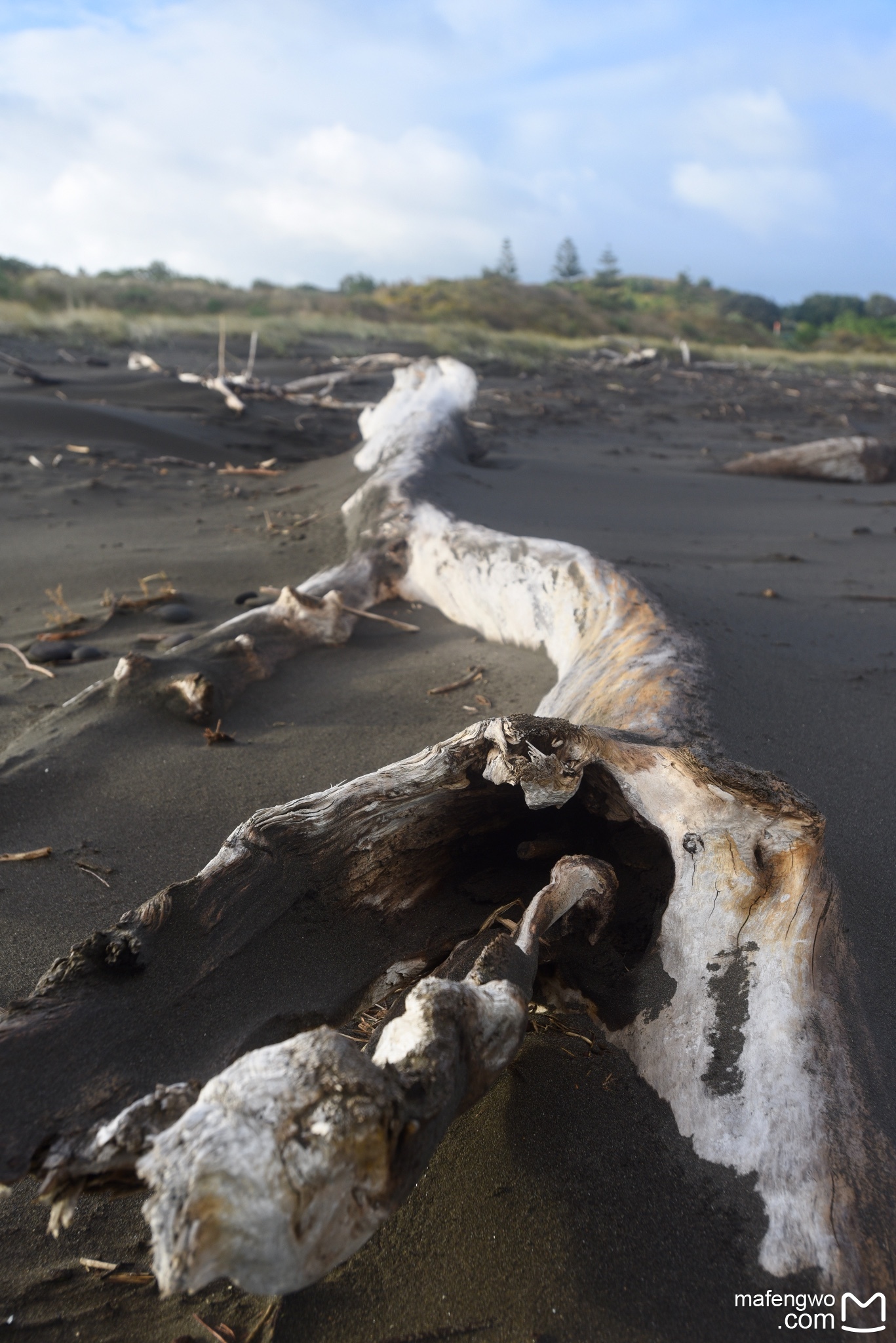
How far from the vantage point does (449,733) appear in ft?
8.82

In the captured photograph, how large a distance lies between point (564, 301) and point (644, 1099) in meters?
31.2

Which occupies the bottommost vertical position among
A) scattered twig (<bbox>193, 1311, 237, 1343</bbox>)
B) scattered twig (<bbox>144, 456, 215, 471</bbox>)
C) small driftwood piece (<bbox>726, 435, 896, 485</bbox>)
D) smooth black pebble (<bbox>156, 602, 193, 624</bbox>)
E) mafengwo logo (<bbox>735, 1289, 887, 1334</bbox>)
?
scattered twig (<bbox>193, 1311, 237, 1343</bbox>)

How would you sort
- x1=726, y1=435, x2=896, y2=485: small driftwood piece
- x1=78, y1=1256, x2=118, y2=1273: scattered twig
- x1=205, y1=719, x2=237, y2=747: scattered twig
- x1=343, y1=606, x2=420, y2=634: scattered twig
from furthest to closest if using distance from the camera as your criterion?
x1=726, y1=435, x2=896, y2=485: small driftwood piece
x1=343, y1=606, x2=420, y2=634: scattered twig
x1=205, y1=719, x2=237, y2=747: scattered twig
x1=78, y1=1256, x2=118, y2=1273: scattered twig

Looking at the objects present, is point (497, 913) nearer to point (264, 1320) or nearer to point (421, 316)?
point (264, 1320)

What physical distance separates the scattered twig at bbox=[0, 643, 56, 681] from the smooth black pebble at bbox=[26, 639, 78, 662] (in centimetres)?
3

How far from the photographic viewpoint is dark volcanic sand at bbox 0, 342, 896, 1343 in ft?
3.87

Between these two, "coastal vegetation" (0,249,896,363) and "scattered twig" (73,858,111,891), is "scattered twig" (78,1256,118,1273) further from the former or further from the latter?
"coastal vegetation" (0,249,896,363)

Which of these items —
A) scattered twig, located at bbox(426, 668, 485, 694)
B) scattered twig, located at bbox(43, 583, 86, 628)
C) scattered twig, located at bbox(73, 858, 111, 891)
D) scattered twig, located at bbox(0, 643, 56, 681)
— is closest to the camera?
scattered twig, located at bbox(73, 858, 111, 891)

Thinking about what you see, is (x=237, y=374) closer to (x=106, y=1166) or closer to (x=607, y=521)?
(x=607, y=521)

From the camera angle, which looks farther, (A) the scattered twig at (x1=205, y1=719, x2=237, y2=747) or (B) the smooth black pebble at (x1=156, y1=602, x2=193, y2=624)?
(B) the smooth black pebble at (x1=156, y1=602, x2=193, y2=624)

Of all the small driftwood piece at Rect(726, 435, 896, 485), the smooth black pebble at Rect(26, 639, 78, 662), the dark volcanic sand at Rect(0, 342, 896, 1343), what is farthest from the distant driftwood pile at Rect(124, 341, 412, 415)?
the smooth black pebble at Rect(26, 639, 78, 662)

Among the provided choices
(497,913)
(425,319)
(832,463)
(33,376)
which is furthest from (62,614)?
(425,319)

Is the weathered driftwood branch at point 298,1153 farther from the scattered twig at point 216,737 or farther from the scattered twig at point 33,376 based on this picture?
the scattered twig at point 33,376

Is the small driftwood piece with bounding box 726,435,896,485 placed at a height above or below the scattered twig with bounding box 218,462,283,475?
above
